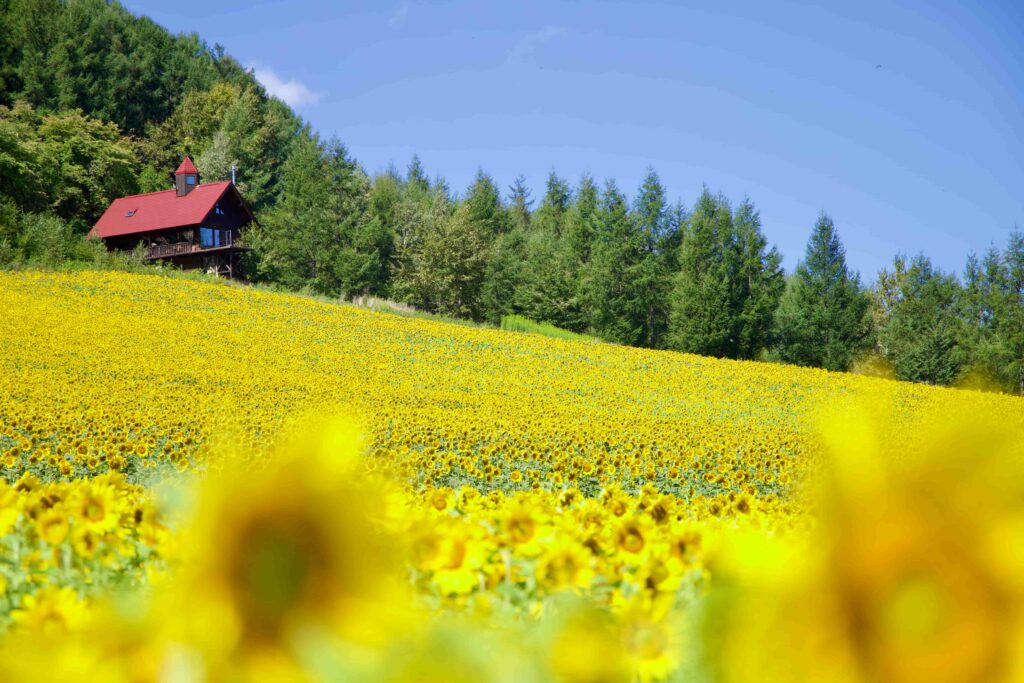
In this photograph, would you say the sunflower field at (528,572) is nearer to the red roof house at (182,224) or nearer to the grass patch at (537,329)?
the grass patch at (537,329)

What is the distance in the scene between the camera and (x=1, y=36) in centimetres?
4781

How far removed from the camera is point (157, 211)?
37.4 metres

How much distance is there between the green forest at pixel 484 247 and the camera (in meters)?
28.7

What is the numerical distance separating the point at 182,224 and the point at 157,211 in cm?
204

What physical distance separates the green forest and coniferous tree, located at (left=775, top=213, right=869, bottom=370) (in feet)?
0.28

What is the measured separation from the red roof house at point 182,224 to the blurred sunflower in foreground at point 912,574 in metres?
40.0

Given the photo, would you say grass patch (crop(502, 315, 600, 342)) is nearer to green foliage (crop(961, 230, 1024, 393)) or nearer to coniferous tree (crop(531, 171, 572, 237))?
green foliage (crop(961, 230, 1024, 393))

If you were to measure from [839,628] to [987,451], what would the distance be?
0.38 feet

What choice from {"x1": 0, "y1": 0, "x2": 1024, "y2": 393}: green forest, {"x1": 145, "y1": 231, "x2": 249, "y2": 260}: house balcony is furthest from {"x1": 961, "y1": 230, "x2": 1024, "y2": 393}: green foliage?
{"x1": 145, "y1": 231, "x2": 249, "y2": 260}: house balcony

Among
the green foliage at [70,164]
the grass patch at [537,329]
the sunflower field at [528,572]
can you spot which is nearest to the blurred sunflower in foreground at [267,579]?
the sunflower field at [528,572]

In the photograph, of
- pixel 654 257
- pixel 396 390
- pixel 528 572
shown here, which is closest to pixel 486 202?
pixel 654 257

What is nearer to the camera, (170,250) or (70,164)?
(170,250)

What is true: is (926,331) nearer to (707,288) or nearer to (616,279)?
(707,288)

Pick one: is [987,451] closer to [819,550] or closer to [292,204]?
[819,550]
